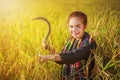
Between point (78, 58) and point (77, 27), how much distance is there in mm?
189

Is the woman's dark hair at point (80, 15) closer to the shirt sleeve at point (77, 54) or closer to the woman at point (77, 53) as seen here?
the woman at point (77, 53)

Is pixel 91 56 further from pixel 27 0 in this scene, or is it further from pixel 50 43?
pixel 27 0

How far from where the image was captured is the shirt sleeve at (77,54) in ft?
6.84

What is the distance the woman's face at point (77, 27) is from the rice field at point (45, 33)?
6cm

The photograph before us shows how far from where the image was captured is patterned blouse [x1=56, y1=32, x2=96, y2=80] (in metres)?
2.10

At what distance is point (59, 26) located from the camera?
230cm

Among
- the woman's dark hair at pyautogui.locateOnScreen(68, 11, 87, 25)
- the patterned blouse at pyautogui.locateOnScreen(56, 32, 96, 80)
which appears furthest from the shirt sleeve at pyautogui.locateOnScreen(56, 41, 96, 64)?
the woman's dark hair at pyautogui.locateOnScreen(68, 11, 87, 25)

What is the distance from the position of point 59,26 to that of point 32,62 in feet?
0.95

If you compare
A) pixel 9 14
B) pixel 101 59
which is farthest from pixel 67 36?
pixel 9 14

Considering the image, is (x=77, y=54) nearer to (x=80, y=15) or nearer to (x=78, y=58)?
(x=78, y=58)

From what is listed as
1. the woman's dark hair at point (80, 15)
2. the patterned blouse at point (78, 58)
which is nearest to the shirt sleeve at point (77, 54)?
the patterned blouse at point (78, 58)

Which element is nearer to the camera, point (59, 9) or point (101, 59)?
point (101, 59)

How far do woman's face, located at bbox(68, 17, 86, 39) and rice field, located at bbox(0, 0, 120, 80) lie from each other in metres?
0.06

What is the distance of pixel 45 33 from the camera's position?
228cm
